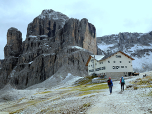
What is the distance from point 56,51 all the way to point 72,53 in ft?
81.9

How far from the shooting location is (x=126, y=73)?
209 feet

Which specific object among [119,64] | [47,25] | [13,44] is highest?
[47,25]

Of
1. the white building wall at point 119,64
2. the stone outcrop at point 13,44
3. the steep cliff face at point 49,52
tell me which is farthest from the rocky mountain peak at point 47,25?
the white building wall at point 119,64

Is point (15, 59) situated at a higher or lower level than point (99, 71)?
higher

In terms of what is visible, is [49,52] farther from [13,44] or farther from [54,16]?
[54,16]

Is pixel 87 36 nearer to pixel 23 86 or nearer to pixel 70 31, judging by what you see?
pixel 70 31

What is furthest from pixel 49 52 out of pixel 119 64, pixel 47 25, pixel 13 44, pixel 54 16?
pixel 119 64

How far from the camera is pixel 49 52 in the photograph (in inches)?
5886

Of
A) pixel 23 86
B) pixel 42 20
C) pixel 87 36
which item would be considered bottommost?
pixel 23 86

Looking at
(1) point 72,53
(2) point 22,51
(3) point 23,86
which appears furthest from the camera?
(2) point 22,51

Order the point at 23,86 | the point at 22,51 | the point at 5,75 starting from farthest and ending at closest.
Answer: the point at 22,51
the point at 5,75
the point at 23,86

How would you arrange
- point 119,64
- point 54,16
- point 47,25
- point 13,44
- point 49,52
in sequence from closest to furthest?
1. point 119,64
2. point 49,52
3. point 13,44
4. point 47,25
5. point 54,16

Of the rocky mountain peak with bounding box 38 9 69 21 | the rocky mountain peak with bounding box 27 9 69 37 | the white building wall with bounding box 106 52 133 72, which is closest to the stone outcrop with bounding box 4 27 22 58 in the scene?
the rocky mountain peak with bounding box 27 9 69 37

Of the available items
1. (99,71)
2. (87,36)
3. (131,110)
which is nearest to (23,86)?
(87,36)
